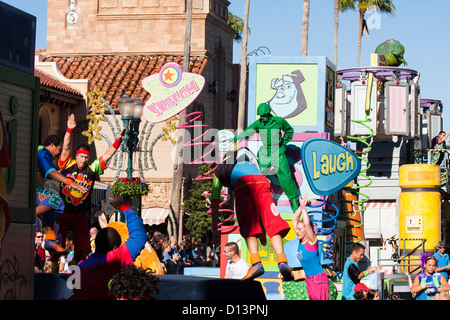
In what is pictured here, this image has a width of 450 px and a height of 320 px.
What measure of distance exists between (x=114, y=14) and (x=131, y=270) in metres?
31.0

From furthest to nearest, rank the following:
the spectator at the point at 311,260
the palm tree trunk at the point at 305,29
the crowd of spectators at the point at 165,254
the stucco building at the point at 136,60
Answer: the palm tree trunk at the point at 305,29 < the stucco building at the point at 136,60 < the crowd of spectators at the point at 165,254 < the spectator at the point at 311,260

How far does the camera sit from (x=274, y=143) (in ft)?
44.7

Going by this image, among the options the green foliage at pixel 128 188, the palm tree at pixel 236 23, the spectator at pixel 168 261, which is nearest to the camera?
the spectator at pixel 168 261

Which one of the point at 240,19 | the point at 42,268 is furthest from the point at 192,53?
the point at 42,268

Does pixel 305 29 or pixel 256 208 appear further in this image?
pixel 305 29

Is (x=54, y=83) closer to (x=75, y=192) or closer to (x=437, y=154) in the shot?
(x=437, y=154)

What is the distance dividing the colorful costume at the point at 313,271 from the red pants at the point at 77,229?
265 cm

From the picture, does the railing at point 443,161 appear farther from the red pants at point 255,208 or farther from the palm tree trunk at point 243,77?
the red pants at point 255,208

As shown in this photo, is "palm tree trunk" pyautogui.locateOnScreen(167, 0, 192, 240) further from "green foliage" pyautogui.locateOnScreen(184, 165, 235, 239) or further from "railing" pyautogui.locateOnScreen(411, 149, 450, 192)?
"railing" pyautogui.locateOnScreen(411, 149, 450, 192)

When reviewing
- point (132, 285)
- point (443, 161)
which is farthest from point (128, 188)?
point (443, 161)

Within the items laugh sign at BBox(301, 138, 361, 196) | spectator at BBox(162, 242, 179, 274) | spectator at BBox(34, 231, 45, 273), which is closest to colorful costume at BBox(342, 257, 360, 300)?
laugh sign at BBox(301, 138, 361, 196)

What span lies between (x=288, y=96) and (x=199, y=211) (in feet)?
52.3

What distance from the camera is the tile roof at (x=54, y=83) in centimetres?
2891

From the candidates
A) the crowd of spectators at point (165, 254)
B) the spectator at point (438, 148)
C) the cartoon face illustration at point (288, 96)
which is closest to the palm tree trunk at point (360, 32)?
the spectator at point (438, 148)
